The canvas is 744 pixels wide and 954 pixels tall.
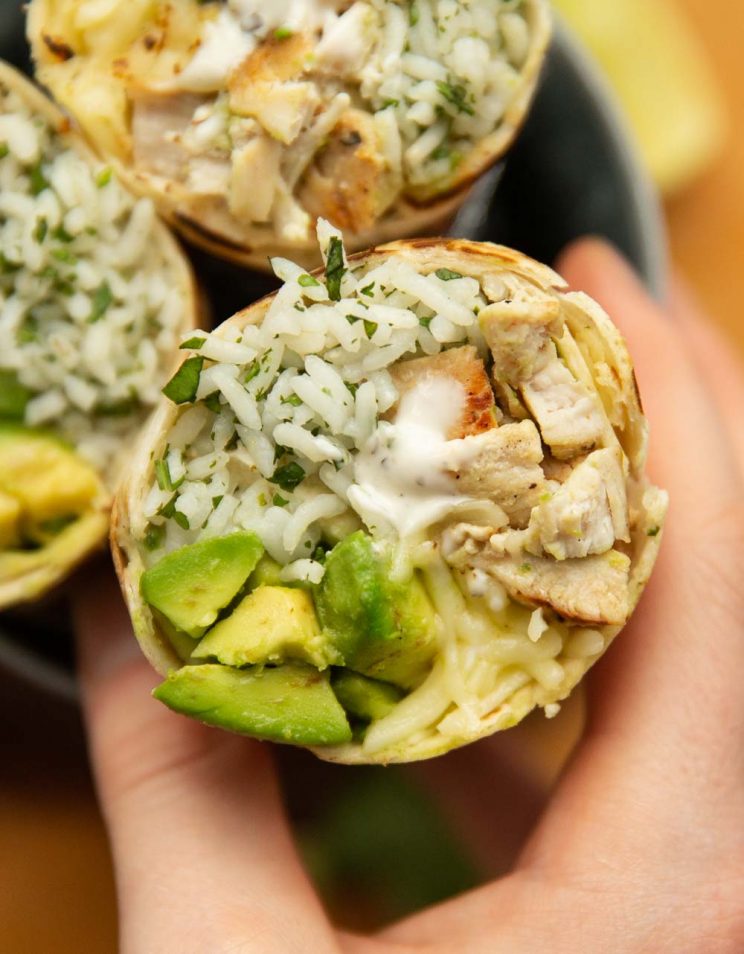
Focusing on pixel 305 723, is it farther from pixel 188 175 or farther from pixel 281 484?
pixel 188 175

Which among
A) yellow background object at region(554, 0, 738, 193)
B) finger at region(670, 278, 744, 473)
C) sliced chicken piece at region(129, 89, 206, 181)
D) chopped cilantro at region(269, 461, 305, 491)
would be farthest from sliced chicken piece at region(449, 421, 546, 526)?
yellow background object at region(554, 0, 738, 193)

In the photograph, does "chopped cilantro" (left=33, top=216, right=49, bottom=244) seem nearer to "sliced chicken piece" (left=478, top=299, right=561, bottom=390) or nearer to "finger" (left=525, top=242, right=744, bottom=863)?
"sliced chicken piece" (left=478, top=299, right=561, bottom=390)

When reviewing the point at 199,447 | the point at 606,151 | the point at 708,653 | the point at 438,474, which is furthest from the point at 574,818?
the point at 606,151

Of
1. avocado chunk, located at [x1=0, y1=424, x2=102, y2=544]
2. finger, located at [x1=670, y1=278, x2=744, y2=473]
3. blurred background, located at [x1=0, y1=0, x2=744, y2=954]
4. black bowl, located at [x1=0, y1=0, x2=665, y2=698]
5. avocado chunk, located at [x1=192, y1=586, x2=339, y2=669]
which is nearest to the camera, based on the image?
avocado chunk, located at [x1=192, y1=586, x2=339, y2=669]

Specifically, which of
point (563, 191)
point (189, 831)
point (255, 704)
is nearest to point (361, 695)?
point (255, 704)

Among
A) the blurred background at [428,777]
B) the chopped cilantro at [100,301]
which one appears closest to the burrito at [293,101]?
the chopped cilantro at [100,301]

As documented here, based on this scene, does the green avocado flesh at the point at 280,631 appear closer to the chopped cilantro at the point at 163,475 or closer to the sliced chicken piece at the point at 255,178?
the chopped cilantro at the point at 163,475
